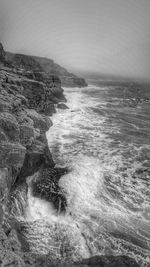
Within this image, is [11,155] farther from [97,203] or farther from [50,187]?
[97,203]

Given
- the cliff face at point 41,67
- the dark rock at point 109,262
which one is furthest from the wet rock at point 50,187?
the cliff face at point 41,67

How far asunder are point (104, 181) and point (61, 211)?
15.9 ft

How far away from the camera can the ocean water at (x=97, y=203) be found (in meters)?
10.5

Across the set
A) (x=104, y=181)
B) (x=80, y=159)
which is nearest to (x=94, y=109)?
(x=80, y=159)

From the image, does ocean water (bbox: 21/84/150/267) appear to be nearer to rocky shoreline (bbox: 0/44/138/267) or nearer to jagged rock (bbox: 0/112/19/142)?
rocky shoreline (bbox: 0/44/138/267)

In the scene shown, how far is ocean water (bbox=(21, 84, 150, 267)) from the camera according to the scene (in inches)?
412

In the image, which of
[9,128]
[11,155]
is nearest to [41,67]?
[9,128]

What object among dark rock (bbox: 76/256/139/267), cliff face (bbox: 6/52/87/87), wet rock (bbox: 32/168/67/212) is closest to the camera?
dark rock (bbox: 76/256/139/267)

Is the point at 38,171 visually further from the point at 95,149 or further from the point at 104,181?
the point at 95,149

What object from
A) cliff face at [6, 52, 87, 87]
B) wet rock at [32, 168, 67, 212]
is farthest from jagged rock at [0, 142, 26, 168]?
cliff face at [6, 52, 87, 87]

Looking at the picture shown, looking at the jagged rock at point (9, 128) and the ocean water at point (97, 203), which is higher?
the jagged rock at point (9, 128)

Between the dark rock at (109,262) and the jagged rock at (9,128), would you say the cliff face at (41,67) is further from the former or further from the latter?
the dark rock at (109,262)

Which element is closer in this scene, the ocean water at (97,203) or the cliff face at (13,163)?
the cliff face at (13,163)

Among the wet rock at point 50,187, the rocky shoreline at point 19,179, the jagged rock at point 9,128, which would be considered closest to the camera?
the rocky shoreline at point 19,179
